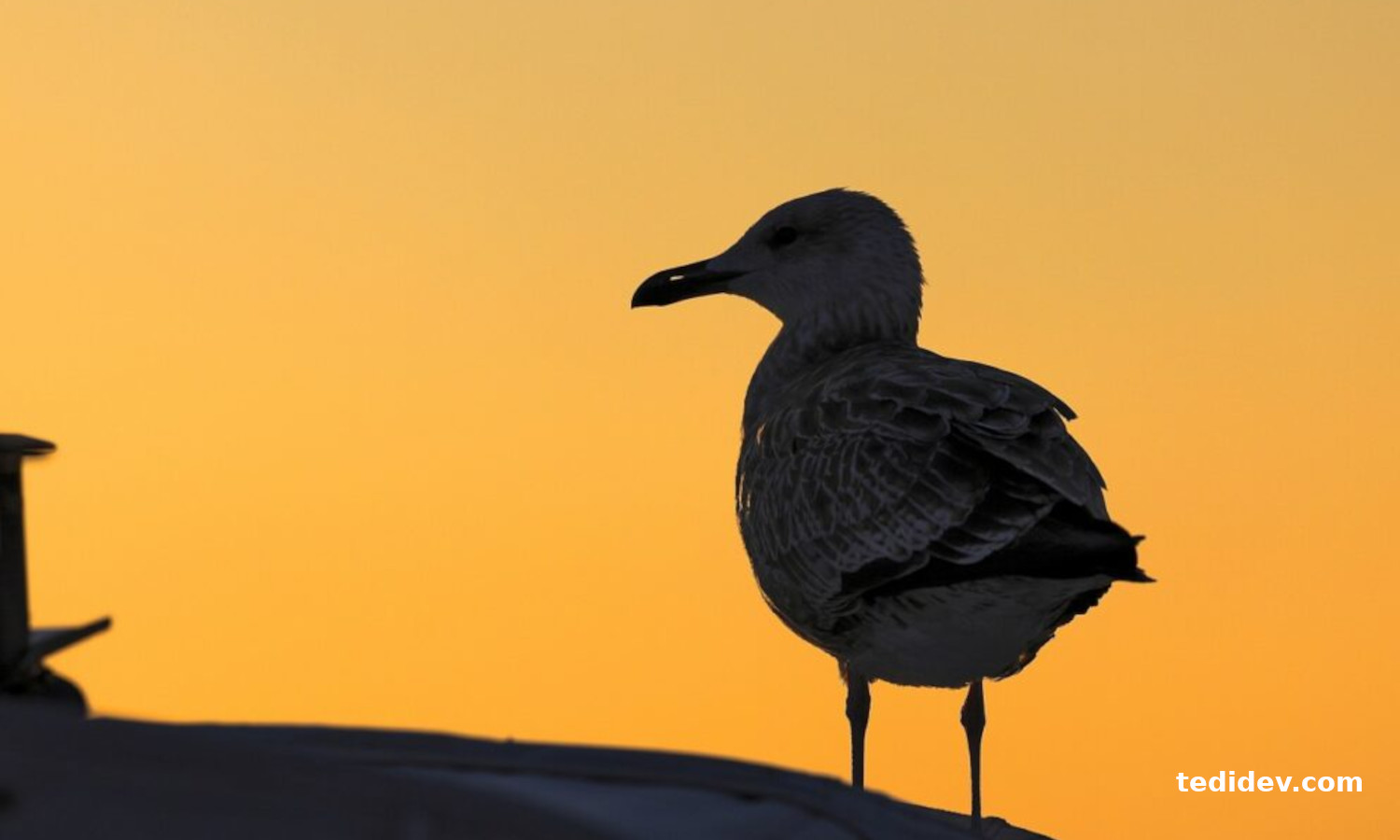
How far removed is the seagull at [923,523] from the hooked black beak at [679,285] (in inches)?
55.3

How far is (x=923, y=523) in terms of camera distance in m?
11.3

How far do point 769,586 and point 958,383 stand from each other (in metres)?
1.78

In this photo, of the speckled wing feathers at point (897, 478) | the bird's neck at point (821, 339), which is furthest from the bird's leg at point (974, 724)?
the bird's neck at point (821, 339)

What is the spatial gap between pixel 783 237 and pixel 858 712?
145 inches

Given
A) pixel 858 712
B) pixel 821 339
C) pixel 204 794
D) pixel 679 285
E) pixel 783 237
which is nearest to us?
pixel 204 794

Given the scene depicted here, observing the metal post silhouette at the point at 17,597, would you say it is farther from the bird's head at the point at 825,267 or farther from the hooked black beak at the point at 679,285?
the hooked black beak at the point at 679,285

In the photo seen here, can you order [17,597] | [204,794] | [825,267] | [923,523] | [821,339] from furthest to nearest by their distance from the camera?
[825,267]
[821,339]
[923,523]
[17,597]
[204,794]

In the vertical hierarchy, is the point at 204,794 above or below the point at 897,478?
below

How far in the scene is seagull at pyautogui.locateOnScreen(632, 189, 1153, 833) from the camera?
36.0 ft

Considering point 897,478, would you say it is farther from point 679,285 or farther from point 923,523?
point 679,285

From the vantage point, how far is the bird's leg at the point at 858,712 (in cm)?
1245

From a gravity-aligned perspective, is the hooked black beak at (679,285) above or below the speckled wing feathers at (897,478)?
above

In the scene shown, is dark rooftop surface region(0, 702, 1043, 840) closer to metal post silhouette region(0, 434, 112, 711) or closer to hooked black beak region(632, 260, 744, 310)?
metal post silhouette region(0, 434, 112, 711)

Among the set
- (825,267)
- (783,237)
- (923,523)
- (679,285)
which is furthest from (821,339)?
(923,523)
